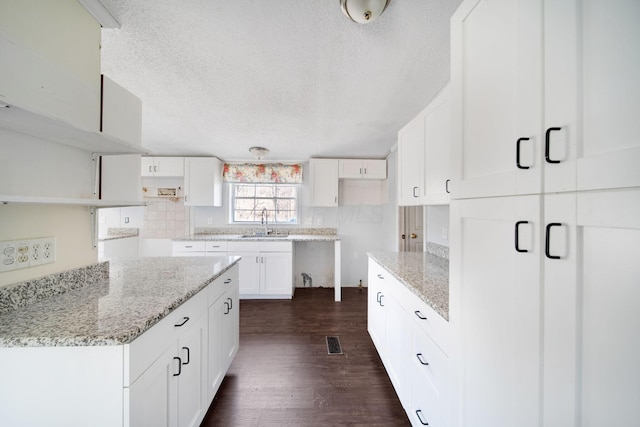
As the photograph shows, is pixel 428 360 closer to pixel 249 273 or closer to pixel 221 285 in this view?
pixel 221 285

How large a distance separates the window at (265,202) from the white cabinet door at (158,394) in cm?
322

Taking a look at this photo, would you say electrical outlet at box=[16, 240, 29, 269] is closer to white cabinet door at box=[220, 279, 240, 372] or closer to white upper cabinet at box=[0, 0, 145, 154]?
white upper cabinet at box=[0, 0, 145, 154]

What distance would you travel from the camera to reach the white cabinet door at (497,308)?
2.02ft

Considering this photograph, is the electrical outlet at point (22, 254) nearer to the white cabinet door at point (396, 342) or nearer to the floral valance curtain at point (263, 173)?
the white cabinet door at point (396, 342)

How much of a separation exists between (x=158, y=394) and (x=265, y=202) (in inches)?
135

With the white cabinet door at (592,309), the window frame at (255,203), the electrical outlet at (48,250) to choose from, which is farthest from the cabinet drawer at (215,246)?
the white cabinet door at (592,309)

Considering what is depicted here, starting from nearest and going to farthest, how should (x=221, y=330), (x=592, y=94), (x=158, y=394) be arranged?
(x=592, y=94) < (x=158, y=394) < (x=221, y=330)

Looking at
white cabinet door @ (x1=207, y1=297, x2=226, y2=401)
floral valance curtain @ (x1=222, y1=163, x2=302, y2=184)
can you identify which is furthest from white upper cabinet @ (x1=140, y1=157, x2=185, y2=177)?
white cabinet door @ (x1=207, y1=297, x2=226, y2=401)

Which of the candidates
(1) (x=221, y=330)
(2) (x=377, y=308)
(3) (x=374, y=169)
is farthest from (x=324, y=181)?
(1) (x=221, y=330)

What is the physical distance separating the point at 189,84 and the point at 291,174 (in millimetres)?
2231

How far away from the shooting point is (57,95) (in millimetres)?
1005

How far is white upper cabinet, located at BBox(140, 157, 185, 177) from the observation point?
372 centimetres

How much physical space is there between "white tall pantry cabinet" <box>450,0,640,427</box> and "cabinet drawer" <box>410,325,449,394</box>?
13 centimetres

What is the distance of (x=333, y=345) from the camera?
2297 mm
